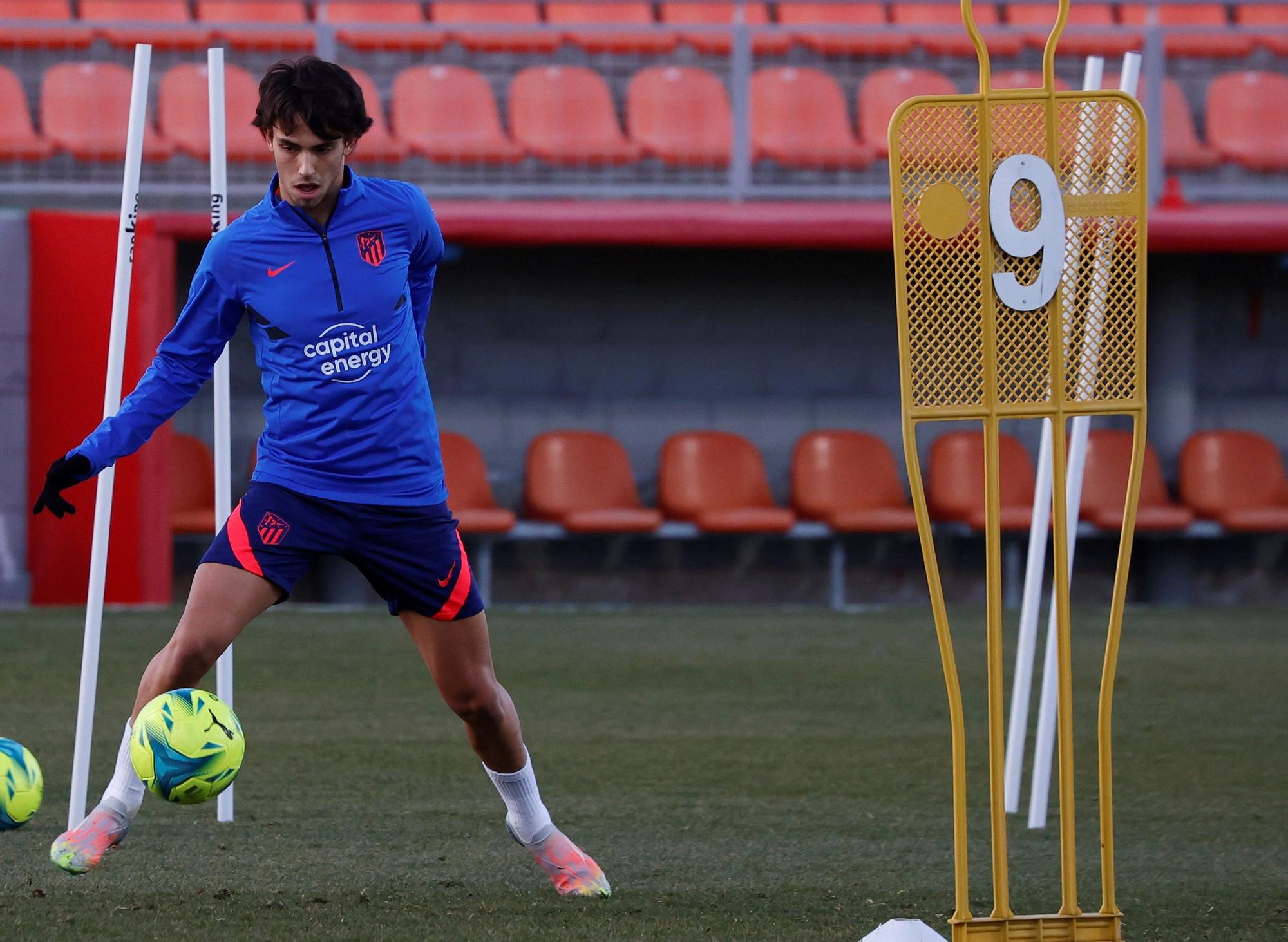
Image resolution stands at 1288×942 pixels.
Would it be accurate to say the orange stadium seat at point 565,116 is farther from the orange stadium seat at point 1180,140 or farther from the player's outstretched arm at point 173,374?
the player's outstretched arm at point 173,374

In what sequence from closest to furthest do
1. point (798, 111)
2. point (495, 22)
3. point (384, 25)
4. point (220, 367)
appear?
point (220, 367) → point (384, 25) → point (798, 111) → point (495, 22)

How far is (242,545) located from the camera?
3984mm

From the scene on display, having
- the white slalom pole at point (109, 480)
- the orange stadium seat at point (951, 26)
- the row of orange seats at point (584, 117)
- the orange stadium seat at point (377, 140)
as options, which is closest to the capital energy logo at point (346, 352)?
the white slalom pole at point (109, 480)

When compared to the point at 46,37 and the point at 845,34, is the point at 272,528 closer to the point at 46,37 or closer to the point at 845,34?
the point at 46,37

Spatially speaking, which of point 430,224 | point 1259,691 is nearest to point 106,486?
point 430,224

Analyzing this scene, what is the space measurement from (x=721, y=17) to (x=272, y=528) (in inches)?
452

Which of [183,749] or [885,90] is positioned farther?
[885,90]

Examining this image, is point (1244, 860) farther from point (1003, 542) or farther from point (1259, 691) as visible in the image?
point (1003, 542)

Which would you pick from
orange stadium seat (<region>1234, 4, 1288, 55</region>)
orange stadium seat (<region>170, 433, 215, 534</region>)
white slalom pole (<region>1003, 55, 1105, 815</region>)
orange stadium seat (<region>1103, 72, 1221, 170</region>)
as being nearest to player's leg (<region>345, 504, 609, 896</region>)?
white slalom pole (<region>1003, 55, 1105, 815</region>)

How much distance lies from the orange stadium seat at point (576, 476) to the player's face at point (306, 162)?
8.23m

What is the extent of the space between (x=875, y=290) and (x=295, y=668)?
19.5 feet

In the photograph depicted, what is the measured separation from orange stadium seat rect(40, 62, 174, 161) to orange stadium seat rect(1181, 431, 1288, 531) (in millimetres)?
7357

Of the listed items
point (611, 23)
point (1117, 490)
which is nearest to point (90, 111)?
point (611, 23)

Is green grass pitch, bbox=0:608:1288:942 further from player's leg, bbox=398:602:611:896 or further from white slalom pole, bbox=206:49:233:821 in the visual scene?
white slalom pole, bbox=206:49:233:821
